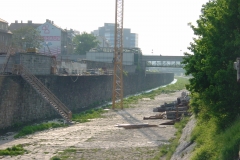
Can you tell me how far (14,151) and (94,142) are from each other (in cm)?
423

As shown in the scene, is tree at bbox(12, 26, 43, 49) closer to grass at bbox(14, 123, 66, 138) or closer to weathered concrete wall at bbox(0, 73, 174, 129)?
weathered concrete wall at bbox(0, 73, 174, 129)

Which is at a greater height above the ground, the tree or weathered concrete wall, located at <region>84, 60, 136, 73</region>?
the tree

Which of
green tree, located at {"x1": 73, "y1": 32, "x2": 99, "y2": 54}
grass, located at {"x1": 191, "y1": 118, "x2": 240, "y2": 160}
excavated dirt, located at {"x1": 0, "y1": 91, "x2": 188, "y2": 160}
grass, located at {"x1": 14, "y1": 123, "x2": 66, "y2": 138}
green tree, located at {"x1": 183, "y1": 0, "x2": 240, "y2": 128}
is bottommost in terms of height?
grass, located at {"x1": 14, "y1": 123, "x2": 66, "y2": 138}

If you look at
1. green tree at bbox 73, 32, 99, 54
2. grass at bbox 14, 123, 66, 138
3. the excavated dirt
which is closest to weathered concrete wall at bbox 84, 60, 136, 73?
green tree at bbox 73, 32, 99, 54

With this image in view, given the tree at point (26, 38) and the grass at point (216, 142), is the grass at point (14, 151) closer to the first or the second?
the grass at point (216, 142)

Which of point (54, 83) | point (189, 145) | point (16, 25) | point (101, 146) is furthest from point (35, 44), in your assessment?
point (189, 145)

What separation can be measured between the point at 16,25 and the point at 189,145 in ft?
305

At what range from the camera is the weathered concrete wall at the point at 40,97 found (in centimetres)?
3099

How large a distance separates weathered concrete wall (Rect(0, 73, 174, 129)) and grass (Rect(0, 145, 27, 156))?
24.6ft

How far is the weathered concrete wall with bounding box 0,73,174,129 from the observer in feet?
102

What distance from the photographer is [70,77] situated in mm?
46250

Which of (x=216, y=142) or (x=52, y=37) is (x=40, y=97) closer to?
(x=216, y=142)

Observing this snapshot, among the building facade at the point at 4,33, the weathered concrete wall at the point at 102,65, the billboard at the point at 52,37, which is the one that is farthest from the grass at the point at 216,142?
the billboard at the point at 52,37

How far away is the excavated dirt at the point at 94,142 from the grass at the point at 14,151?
36cm
